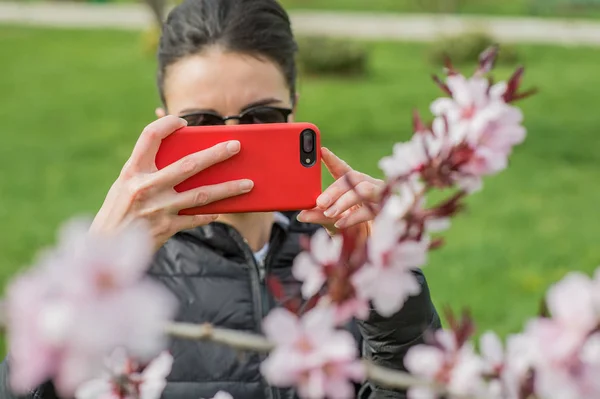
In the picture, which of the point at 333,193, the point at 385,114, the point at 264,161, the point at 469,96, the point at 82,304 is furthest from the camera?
the point at 385,114

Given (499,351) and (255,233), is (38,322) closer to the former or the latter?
(499,351)

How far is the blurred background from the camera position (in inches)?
217

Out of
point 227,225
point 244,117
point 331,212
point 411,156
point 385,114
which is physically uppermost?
point 411,156

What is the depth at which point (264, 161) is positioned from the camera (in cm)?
166

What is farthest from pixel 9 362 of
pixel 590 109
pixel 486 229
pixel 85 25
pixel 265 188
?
pixel 85 25

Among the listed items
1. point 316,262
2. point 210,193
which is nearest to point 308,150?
point 210,193

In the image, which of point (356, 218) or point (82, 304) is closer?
point (82, 304)

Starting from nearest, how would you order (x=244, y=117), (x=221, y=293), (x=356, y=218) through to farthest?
(x=356, y=218) → (x=244, y=117) → (x=221, y=293)

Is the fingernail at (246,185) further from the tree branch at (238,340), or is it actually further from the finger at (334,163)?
the tree branch at (238,340)

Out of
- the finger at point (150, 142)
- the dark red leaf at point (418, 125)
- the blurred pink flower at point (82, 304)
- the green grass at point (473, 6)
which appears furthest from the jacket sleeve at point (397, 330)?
the green grass at point (473, 6)

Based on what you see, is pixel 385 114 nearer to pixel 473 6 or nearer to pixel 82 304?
A: pixel 82 304

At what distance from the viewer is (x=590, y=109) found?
30.8 ft

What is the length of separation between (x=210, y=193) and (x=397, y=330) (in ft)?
1.31

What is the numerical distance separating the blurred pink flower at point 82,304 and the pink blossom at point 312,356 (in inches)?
4.6
